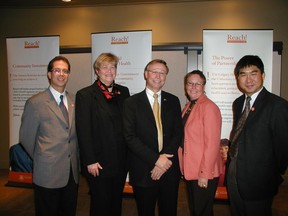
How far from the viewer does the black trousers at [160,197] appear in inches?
74.9

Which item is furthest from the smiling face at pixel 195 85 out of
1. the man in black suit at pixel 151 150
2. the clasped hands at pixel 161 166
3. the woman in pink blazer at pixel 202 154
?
the clasped hands at pixel 161 166

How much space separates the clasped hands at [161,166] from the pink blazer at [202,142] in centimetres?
23

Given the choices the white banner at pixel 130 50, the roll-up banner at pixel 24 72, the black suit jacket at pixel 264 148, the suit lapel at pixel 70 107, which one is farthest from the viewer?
the roll-up banner at pixel 24 72

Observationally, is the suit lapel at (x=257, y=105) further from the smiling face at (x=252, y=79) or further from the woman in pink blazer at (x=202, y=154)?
the woman in pink blazer at (x=202, y=154)

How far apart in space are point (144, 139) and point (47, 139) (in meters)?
0.83

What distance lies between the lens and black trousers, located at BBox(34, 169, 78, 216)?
1.94 meters

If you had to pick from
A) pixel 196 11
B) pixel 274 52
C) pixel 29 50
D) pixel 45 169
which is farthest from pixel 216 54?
pixel 29 50

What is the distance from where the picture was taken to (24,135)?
195cm

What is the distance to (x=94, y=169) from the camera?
1.90 m

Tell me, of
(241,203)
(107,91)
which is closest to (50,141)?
(107,91)

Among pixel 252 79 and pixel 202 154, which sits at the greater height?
pixel 252 79

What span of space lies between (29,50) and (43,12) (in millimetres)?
1691

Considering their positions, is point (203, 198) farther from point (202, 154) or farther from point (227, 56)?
point (227, 56)

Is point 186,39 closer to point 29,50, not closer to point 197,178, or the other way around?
point 29,50
